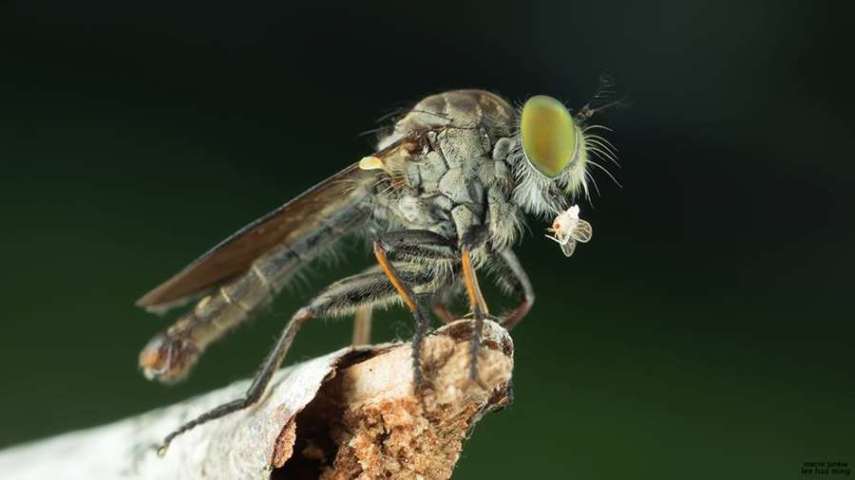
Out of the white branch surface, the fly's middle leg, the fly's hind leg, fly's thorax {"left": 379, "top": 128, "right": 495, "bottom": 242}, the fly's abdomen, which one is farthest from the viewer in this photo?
the fly's abdomen

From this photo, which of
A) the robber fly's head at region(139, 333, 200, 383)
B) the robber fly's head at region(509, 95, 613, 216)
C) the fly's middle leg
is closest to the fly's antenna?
the robber fly's head at region(509, 95, 613, 216)

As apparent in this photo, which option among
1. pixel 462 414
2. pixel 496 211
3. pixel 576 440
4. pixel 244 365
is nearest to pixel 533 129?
pixel 496 211

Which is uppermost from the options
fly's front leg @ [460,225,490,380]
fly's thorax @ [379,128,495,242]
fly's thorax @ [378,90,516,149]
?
fly's thorax @ [378,90,516,149]

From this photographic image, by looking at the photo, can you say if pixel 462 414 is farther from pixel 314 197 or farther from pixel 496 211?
pixel 314 197

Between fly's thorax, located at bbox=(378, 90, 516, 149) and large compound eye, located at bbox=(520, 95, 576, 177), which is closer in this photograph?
large compound eye, located at bbox=(520, 95, 576, 177)

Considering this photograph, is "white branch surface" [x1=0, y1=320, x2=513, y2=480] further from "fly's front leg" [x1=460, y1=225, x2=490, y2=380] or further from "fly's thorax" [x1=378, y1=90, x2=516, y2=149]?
"fly's thorax" [x1=378, y1=90, x2=516, y2=149]

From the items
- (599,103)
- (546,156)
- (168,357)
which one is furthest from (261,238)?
(599,103)

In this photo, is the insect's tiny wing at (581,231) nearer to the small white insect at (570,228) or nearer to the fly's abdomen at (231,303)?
the small white insect at (570,228)

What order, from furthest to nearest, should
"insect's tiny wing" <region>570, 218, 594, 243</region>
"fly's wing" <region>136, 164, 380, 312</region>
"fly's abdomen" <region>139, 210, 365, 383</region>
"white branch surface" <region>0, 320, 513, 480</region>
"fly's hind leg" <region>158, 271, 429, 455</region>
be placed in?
1. "fly's abdomen" <region>139, 210, 365, 383</region>
2. "fly's wing" <region>136, 164, 380, 312</region>
3. "insect's tiny wing" <region>570, 218, 594, 243</region>
4. "fly's hind leg" <region>158, 271, 429, 455</region>
5. "white branch surface" <region>0, 320, 513, 480</region>

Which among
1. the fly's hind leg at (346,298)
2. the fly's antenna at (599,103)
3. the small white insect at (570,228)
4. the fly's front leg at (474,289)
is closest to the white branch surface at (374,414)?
the fly's front leg at (474,289)

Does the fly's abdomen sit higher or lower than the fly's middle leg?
lower
